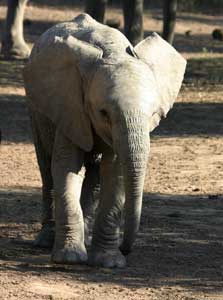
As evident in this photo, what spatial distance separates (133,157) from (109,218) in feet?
3.19

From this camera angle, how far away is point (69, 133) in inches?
322

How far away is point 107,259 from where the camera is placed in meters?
8.30

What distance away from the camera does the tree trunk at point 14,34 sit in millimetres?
23984

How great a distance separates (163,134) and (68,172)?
24.6 ft

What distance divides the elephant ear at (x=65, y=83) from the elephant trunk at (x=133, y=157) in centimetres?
56

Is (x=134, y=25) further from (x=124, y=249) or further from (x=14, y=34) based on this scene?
(x=124, y=249)

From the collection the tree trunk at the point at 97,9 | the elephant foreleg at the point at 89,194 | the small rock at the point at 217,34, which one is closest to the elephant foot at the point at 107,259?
the elephant foreleg at the point at 89,194

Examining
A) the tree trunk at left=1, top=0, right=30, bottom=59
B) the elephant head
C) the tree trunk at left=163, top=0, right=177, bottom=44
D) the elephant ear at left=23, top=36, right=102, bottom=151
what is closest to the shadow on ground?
the elephant head

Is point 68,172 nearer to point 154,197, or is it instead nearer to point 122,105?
point 122,105

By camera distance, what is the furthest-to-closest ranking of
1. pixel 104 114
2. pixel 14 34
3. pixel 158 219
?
pixel 14 34
pixel 158 219
pixel 104 114

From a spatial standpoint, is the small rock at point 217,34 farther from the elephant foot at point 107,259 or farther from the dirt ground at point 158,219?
the elephant foot at point 107,259

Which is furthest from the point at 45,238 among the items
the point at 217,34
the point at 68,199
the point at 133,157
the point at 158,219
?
the point at 217,34

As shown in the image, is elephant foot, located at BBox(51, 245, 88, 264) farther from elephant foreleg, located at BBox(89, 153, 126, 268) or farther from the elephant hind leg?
the elephant hind leg

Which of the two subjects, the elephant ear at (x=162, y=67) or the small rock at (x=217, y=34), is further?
the small rock at (x=217, y=34)
